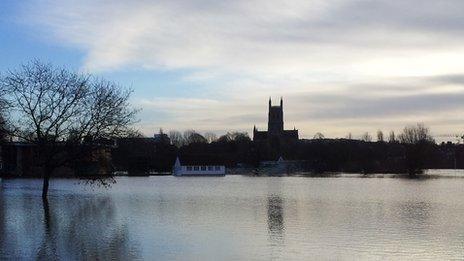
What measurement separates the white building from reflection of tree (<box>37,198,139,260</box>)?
102044mm

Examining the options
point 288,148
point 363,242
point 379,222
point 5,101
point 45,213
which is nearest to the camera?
point 363,242

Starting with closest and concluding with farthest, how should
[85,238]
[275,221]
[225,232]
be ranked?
[85,238]
[225,232]
[275,221]

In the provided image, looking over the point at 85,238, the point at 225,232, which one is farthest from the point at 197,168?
the point at 85,238

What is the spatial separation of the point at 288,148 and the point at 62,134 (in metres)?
145

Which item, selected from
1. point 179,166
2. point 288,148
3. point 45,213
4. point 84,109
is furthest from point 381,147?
point 45,213

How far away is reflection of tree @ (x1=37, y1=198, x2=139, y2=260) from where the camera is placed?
15328 mm

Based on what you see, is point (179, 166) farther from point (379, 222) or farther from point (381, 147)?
point (379, 222)

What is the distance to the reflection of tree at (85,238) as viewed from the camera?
15.3 metres

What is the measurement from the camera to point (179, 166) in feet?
426

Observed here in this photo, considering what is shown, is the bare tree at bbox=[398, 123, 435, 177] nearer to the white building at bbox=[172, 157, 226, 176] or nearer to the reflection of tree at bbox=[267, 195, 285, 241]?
the white building at bbox=[172, 157, 226, 176]

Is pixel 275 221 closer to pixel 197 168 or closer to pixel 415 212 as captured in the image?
pixel 415 212

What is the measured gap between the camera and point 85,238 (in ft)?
61.0

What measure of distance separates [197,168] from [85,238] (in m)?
115

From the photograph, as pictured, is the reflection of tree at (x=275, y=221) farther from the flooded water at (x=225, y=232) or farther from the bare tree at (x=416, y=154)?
the bare tree at (x=416, y=154)
